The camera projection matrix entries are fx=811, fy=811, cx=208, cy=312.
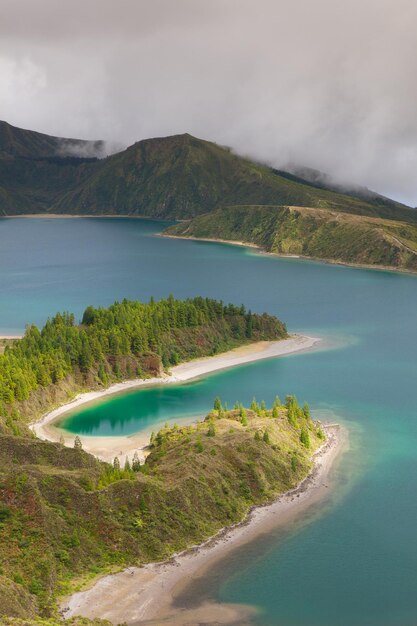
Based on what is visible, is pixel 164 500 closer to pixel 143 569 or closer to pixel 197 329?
pixel 143 569

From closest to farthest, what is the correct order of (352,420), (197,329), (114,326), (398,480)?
(398,480) → (352,420) → (114,326) → (197,329)

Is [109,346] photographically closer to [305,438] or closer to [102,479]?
[305,438]

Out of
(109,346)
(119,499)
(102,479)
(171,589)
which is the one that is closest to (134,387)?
(109,346)

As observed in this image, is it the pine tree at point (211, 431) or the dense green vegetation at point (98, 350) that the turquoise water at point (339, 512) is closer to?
the dense green vegetation at point (98, 350)

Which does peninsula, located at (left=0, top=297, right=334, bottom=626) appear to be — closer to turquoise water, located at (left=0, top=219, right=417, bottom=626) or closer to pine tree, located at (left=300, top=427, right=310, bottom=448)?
pine tree, located at (left=300, top=427, right=310, bottom=448)

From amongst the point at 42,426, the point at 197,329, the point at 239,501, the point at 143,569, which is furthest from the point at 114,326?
the point at 143,569
